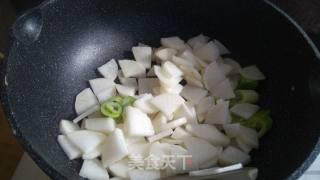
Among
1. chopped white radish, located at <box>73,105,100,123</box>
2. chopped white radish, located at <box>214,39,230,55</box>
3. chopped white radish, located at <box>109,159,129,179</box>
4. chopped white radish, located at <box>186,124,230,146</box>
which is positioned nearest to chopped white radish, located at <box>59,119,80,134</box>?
chopped white radish, located at <box>73,105,100,123</box>

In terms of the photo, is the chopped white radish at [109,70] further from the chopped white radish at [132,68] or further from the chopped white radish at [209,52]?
the chopped white radish at [209,52]

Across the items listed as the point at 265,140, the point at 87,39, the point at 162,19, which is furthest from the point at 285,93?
the point at 87,39

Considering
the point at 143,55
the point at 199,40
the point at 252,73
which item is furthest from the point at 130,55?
the point at 252,73

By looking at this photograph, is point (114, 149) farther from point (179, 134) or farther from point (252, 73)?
point (252, 73)

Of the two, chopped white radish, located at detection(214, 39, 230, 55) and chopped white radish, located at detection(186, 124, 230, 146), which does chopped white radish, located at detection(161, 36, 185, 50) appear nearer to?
chopped white radish, located at detection(214, 39, 230, 55)

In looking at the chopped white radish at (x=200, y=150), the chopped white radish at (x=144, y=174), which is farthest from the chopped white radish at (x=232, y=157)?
the chopped white radish at (x=144, y=174)

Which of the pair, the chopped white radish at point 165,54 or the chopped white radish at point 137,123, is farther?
the chopped white radish at point 165,54
